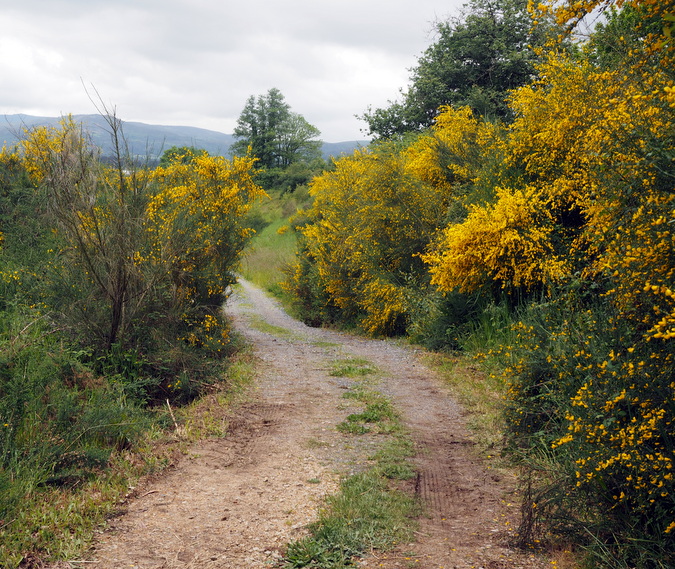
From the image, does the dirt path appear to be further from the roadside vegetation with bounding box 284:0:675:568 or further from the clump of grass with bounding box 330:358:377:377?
the clump of grass with bounding box 330:358:377:377

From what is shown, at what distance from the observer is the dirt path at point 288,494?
152 inches

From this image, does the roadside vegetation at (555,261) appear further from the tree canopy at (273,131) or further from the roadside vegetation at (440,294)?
the tree canopy at (273,131)

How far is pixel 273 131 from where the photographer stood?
6222cm

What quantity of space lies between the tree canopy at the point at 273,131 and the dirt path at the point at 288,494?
55.9 metres

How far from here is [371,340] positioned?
1411 centimetres

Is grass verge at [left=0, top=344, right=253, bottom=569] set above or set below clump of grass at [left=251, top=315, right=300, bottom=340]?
above

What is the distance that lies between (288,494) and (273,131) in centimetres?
6044

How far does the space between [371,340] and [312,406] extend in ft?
21.3

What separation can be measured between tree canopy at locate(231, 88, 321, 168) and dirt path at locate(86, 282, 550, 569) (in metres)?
55.9

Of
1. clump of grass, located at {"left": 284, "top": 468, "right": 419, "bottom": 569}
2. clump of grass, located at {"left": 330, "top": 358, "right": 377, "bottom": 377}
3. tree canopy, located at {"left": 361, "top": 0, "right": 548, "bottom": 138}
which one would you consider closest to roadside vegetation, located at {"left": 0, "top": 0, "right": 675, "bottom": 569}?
clump of grass, located at {"left": 284, "top": 468, "right": 419, "bottom": 569}

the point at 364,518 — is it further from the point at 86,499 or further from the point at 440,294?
the point at 440,294

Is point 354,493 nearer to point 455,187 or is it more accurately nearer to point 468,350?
point 468,350

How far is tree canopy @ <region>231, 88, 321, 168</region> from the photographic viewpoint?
6197 centimetres

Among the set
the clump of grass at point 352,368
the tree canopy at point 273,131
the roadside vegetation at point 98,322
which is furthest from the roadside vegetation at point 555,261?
the tree canopy at point 273,131
